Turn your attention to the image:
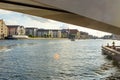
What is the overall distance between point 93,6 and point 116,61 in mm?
43902

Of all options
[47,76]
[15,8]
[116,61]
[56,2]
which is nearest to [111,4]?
[56,2]

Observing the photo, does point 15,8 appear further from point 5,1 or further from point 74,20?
point 74,20

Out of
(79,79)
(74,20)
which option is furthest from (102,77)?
(74,20)

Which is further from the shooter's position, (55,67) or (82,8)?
(55,67)

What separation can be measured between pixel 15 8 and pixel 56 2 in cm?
98

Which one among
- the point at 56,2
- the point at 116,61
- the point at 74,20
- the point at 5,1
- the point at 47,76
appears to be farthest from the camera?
the point at 116,61

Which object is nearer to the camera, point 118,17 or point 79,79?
point 118,17

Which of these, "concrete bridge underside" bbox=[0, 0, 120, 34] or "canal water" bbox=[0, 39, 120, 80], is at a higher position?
"concrete bridge underside" bbox=[0, 0, 120, 34]

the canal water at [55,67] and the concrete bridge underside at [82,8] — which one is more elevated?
the concrete bridge underside at [82,8]

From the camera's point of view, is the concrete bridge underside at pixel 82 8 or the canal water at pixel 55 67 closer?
the concrete bridge underside at pixel 82 8

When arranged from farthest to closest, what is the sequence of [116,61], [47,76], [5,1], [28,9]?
1. [116,61]
2. [47,76]
3. [28,9]
4. [5,1]

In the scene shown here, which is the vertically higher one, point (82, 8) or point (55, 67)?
point (82, 8)

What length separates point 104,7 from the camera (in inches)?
146

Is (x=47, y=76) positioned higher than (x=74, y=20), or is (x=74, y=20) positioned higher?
(x=74, y=20)
